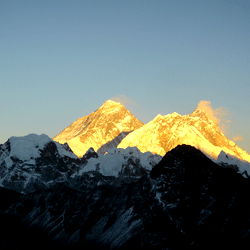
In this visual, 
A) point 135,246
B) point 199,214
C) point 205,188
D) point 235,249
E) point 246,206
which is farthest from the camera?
point 135,246

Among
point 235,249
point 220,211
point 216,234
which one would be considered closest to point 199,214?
point 220,211

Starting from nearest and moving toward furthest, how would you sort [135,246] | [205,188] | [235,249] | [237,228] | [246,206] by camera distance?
[235,249] < [237,228] < [246,206] < [205,188] < [135,246]

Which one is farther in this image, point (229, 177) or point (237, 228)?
point (229, 177)

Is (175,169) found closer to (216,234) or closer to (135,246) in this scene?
(135,246)

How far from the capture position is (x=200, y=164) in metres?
192

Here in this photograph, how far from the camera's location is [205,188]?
570 ft

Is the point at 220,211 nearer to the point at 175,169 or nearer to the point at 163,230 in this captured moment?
the point at 163,230

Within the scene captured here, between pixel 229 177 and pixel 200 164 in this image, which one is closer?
pixel 229 177

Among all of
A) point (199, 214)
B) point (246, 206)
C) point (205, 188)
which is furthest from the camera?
point (205, 188)

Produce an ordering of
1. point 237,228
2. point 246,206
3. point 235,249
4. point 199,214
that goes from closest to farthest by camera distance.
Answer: point 235,249
point 237,228
point 246,206
point 199,214

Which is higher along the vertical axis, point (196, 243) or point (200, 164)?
point (200, 164)

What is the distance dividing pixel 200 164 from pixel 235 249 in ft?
229

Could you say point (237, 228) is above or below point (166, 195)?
below

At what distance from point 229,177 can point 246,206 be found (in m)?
31.9
